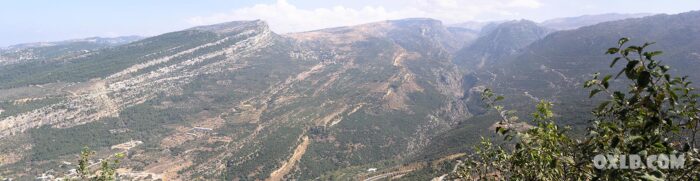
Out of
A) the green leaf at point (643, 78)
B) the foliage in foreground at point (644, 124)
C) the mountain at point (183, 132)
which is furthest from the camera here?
the mountain at point (183, 132)

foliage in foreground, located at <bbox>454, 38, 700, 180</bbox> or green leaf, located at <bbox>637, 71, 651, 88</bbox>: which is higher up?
green leaf, located at <bbox>637, 71, 651, 88</bbox>

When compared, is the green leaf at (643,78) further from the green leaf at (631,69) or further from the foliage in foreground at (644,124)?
the green leaf at (631,69)

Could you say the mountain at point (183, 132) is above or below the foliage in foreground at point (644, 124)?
below

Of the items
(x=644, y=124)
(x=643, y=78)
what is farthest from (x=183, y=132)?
(x=643, y=78)

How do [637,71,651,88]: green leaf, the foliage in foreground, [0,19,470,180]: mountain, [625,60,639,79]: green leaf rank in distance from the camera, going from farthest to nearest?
1. [0,19,470,180]: mountain
2. the foliage in foreground
3. [637,71,651,88]: green leaf
4. [625,60,639,79]: green leaf

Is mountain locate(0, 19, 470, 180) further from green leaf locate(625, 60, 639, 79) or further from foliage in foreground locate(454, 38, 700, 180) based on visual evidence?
green leaf locate(625, 60, 639, 79)

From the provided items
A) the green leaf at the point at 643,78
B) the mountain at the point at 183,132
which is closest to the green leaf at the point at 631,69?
the green leaf at the point at 643,78

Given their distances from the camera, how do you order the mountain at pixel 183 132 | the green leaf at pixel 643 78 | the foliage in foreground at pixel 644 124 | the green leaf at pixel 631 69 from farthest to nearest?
the mountain at pixel 183 132 < the foliage in foreground at pixel 644 124 < the green leaf at pixel 643 78 < the green leaf at pixel 631 69

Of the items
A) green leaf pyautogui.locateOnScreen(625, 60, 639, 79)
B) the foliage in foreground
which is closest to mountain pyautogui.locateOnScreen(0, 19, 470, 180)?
the foliage in foreground

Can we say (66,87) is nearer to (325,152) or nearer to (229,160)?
(229,160)

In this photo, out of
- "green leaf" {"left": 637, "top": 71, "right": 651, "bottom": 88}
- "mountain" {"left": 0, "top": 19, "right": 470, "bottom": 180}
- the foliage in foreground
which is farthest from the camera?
"mountain" {"left": 0, "top": 19, "right": 470, "bottom": 180}

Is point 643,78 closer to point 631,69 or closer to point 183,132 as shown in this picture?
point 631,69
